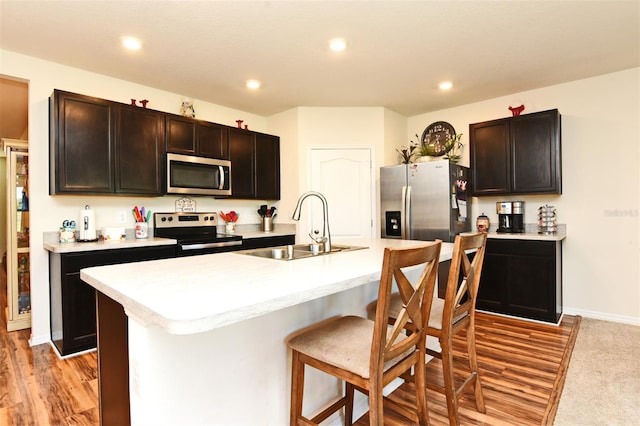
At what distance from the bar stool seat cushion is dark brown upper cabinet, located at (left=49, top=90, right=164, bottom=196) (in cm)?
251

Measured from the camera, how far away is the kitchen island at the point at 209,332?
97 cm

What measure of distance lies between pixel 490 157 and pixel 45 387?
14.5 ft

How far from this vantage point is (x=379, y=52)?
290cm

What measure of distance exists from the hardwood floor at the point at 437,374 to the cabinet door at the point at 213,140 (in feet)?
7.13

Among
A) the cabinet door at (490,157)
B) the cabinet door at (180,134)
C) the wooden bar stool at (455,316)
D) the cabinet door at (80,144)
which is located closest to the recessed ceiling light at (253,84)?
the cabinet door at (180,134)

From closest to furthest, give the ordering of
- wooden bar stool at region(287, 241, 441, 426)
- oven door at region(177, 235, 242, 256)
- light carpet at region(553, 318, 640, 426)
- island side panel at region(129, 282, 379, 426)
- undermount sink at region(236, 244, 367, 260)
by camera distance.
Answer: island side panel at region(129, 282, 379, 426), wooden bar stool at region(287, 241, 441, 426), light carpet at region(553, 318, 640, 426), undermount sink at region(236, 244, 367, 260), oven door at region(177, 235, 242, 256)

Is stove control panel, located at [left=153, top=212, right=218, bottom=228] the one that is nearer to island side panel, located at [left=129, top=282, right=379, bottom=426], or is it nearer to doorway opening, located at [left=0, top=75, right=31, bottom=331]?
doorway opening, located at [left=0, top=75, right=31, bottom=331]

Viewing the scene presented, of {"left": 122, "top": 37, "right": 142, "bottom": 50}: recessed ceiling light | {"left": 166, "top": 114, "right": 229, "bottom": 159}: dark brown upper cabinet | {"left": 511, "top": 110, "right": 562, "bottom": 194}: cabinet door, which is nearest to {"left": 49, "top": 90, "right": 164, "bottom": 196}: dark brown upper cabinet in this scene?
{"left": 166, "top": 114, "right": 229, "bottom": 159}: dark brown upper cabinet

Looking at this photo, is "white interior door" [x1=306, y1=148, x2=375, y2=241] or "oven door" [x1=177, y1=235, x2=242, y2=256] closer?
"oven door" [x1=177, y1=235, x2=242, y2=256]

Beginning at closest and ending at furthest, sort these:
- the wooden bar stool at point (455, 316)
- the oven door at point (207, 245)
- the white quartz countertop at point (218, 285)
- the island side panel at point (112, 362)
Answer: the white quartz countertop at point (218, 285) < the island side panel at point (112, 362) < the wooden bar stool at point (455, 316) < the oven door at point (207, 245)

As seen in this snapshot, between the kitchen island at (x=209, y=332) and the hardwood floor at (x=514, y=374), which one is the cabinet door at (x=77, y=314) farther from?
the hardwood floor at (x=514, y=374)

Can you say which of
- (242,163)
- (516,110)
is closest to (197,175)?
(242,163)

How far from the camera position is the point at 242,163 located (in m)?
4.13

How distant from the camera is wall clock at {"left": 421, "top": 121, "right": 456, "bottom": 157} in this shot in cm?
446
